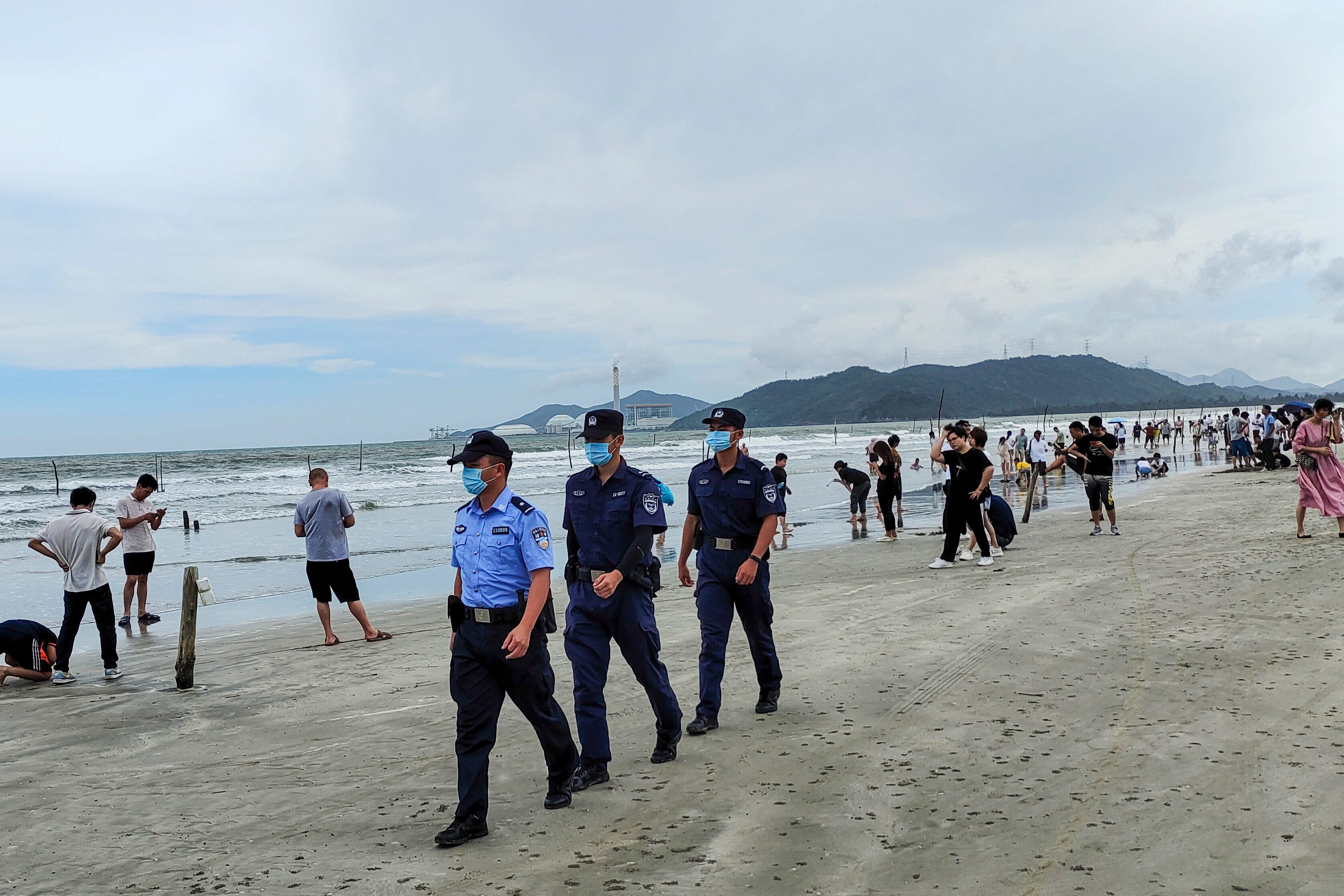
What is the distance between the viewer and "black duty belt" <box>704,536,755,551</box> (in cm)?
596

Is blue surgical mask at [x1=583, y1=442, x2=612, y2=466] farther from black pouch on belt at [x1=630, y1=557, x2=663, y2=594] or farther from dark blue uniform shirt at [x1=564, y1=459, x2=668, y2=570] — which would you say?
black pouch on belt at [x1=630, y1=557, x2=663, y2=594]

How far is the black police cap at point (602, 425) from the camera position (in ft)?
Answer: 17.0

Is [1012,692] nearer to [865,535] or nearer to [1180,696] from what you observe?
[1180,696]

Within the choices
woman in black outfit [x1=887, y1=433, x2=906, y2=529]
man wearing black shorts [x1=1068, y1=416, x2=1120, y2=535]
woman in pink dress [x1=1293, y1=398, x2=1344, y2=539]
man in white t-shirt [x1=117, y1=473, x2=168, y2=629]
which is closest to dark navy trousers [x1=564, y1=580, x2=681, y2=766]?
man in white t-shirt [x1=117, y1=473, x2=168, y2=629]

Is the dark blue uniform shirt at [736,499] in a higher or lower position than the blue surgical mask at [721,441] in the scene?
lower

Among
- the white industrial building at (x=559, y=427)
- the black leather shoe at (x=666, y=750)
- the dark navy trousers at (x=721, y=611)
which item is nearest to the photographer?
the black leather shoe at (x=666, y=750)

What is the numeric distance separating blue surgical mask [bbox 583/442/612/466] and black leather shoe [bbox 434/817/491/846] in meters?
1.87

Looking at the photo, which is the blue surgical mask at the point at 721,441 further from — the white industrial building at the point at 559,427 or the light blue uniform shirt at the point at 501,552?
the white industrial building at the point at 559,427

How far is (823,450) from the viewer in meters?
71.7

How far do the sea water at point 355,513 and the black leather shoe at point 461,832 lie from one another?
29.8 ft

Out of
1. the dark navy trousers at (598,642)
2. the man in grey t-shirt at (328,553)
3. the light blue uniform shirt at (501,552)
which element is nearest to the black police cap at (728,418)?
the dark navy trousers at (598,642)

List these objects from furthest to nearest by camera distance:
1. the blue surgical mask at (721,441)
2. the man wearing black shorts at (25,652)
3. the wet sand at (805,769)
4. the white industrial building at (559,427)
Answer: the white industrial building at (559,427)
the man wearing black shorts at (25,652)
the blue surgical mask at (721,441)
the wet sand at (805,769)

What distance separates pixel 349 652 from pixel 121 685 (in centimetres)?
197

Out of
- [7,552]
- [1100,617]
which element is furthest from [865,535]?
[7,552]
